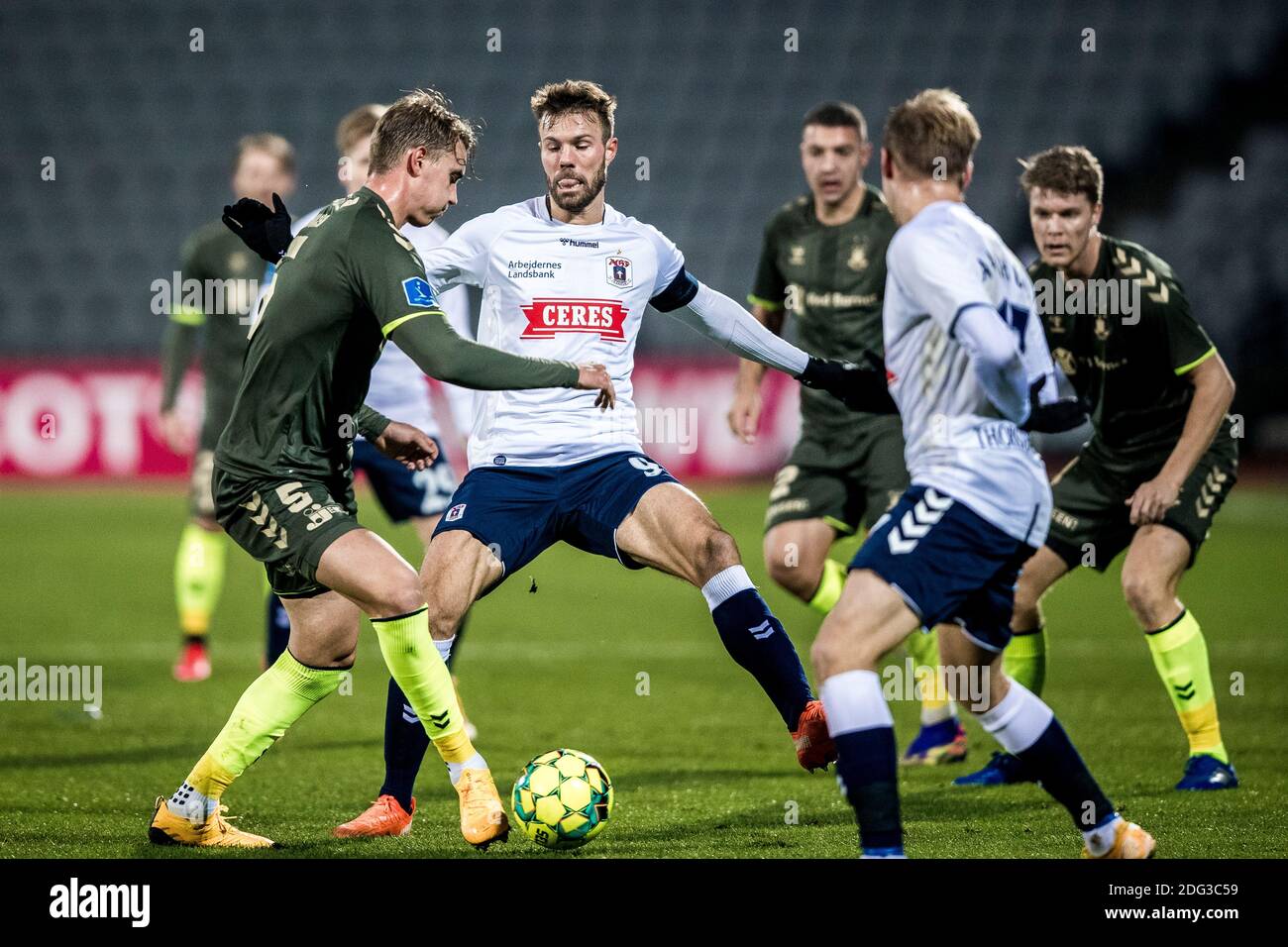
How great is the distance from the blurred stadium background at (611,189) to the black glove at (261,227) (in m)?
3.88

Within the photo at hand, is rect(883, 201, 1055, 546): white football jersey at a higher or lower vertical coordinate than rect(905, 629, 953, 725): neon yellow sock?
higher

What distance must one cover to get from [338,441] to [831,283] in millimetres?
2852

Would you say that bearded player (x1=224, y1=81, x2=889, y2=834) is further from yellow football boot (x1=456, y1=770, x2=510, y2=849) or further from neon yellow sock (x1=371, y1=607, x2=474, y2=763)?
yellow football boot (x1=456, y1=770, x2=510, y2=849)

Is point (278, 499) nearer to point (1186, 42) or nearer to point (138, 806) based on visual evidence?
point (138, 806)

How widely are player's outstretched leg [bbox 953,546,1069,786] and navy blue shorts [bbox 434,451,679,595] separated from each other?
170cm

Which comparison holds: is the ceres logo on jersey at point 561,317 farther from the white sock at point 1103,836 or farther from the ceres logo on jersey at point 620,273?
the white sock at point 1103,836

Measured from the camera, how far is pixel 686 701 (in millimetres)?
8266

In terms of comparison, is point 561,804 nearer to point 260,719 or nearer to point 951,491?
point 260,719

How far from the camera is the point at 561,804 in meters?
4.84

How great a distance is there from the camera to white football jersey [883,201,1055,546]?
166 inches

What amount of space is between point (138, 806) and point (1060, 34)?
Answer: 71.2 ft

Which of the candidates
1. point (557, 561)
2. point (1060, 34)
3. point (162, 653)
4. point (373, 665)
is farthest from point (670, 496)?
point (1060, 34)

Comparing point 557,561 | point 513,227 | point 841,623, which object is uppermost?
point 513,227

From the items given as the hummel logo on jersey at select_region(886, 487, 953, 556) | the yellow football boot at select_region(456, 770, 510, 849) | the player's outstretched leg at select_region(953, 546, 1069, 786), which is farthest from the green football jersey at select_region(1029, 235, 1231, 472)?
the yellow football boot at select_region(456, 770, 510, 849)
